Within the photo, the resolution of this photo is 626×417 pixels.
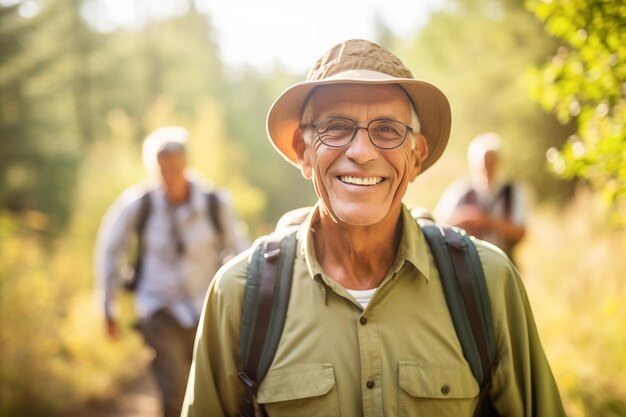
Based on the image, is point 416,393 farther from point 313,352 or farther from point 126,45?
point 126,45

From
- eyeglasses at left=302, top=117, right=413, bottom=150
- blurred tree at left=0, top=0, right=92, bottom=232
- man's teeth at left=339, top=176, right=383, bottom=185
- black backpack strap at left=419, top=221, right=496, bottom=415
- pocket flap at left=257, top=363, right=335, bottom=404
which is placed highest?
blurred tree at left=0, top=0, right=92, bottom=232

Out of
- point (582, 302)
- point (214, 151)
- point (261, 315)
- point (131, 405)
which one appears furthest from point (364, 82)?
point (214, 151)

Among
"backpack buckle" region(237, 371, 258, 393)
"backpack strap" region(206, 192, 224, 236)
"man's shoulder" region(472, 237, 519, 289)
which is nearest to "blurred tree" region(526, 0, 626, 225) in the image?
"man's shoulder" region(472, 237, 519, 289)

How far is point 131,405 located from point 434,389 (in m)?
6.40

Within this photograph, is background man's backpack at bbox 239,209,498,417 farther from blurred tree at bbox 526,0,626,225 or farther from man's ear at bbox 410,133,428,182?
blurred tree at bbox 526,0,626,225

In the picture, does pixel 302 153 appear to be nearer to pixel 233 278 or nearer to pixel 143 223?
pixel 233 278

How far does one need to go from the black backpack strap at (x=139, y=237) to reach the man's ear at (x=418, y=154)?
2887 millimetres

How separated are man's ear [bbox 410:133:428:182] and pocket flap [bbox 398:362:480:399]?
728 mm

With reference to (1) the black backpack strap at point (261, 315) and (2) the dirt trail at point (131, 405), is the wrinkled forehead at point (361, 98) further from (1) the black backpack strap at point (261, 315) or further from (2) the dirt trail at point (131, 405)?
(2) the dirt trail at point (131, 405)

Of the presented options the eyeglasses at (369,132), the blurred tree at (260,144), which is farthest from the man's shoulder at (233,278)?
the blurred tree at (260,144)

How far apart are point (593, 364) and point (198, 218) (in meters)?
3.54

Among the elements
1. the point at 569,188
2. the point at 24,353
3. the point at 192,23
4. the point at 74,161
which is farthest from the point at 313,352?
the point at 192,23

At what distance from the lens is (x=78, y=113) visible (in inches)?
767

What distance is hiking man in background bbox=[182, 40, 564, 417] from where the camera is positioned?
6.63 ft
